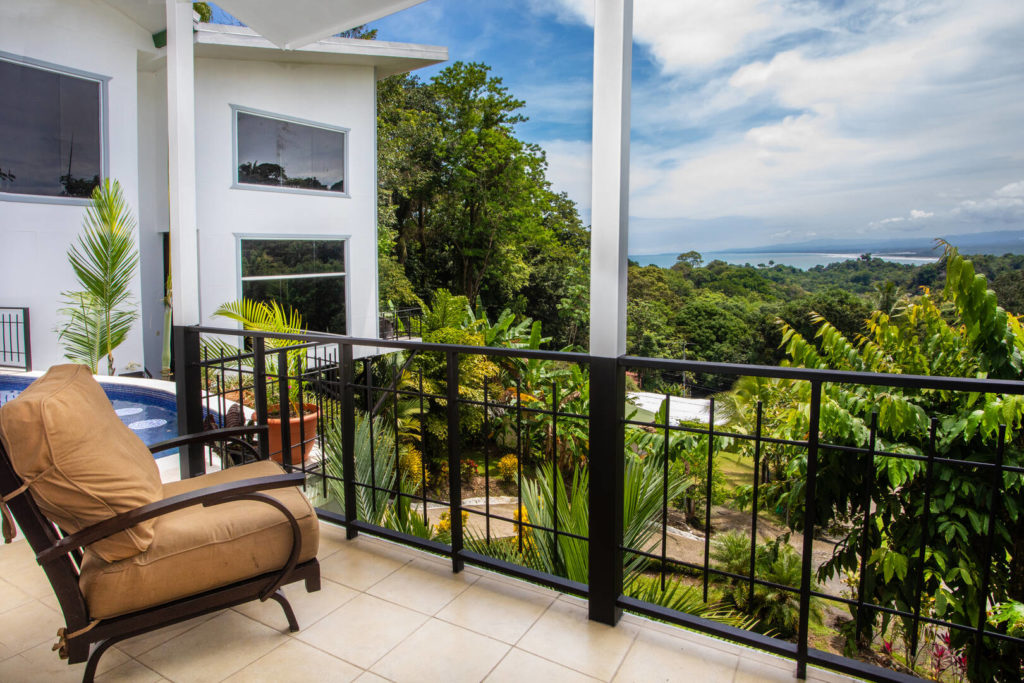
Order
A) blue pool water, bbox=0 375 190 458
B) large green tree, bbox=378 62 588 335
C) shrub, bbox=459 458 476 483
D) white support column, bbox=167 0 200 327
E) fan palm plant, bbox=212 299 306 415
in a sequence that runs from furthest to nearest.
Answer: large green tree, bbox=378 62 588 335 → shrub, bbox=459 458 476 483 → blue pool water, bbox=0 375 190 458 → fan palm plant, bbox=212 299 306 415 → white support column, bbox=167 0 200 327

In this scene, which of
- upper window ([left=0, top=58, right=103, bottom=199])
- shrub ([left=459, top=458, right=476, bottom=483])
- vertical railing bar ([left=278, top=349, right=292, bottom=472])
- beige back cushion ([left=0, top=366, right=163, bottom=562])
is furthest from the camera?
shrub ([left=459, top=458, right=476, bottom=483])

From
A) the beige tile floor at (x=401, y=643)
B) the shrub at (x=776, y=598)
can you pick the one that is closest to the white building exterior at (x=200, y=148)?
the beige tile floor at (x=401, y=643)

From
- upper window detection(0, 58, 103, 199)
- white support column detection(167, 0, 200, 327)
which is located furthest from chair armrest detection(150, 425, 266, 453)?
upper window detection(0, 58, 103, 199)

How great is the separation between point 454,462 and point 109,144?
24.9 feet

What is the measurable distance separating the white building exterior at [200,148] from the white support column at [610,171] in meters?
5.51

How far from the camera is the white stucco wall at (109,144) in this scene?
271 inches

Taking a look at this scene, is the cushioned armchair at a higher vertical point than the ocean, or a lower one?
lower

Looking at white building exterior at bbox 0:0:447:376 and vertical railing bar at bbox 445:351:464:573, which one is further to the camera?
white building exterior at bbox 0:0:447:376

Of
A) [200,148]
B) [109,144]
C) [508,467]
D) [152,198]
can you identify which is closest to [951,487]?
[508,467]

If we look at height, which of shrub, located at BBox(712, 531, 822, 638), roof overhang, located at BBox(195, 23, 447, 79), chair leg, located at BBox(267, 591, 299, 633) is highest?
roof overhang, located at BBox(195, 23, 447, 79)

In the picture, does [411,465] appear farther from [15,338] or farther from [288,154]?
[288,154]

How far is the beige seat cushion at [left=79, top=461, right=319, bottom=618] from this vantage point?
1.78 meters

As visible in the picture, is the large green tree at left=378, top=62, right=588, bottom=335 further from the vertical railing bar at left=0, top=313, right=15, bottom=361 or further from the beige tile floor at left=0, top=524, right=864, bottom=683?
the beige tile floor at left=0, top=524, right=864, bottom=683

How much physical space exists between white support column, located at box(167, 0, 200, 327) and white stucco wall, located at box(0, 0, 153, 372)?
16.9 feet
